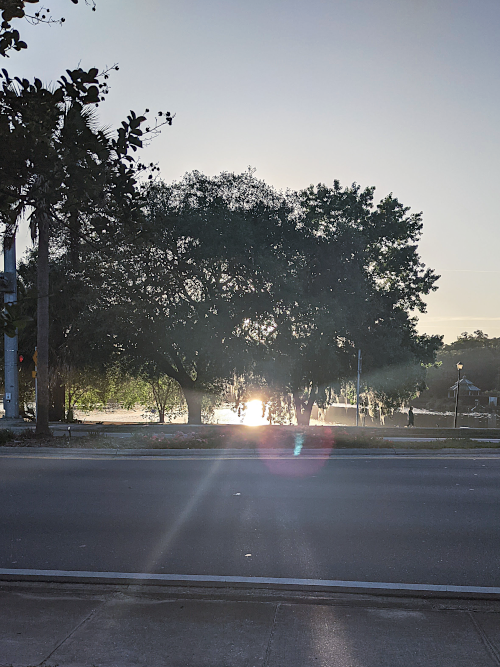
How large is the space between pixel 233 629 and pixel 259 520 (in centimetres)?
341

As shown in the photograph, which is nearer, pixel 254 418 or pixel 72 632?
pixel 72 632

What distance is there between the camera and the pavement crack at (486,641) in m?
4.09

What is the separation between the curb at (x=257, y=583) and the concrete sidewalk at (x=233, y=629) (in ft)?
0.35

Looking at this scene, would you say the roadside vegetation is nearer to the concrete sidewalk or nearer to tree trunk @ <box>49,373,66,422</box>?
the concrete sidewalk

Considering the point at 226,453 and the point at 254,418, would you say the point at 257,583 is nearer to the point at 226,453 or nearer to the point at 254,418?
the point at 226,453

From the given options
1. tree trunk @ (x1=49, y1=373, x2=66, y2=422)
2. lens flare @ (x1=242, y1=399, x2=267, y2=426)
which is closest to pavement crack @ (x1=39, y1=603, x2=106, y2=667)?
tree trunk @ (x1=49, y1=373, x2=66, y2=422)

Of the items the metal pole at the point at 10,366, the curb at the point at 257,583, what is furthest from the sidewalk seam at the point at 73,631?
the metal pole at the point at 10,366

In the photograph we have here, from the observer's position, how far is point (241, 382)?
29.8 meters

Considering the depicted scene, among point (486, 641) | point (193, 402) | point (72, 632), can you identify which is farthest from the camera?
point (193, 402)

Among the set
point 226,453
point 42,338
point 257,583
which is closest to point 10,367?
point 42,338

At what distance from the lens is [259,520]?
7.96 metres

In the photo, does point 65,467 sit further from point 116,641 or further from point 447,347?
point 447,347

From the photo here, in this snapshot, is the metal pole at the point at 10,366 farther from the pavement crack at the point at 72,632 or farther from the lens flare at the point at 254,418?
the pavement crack at the point at 72,632

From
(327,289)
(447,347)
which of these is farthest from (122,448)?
(447,347)
